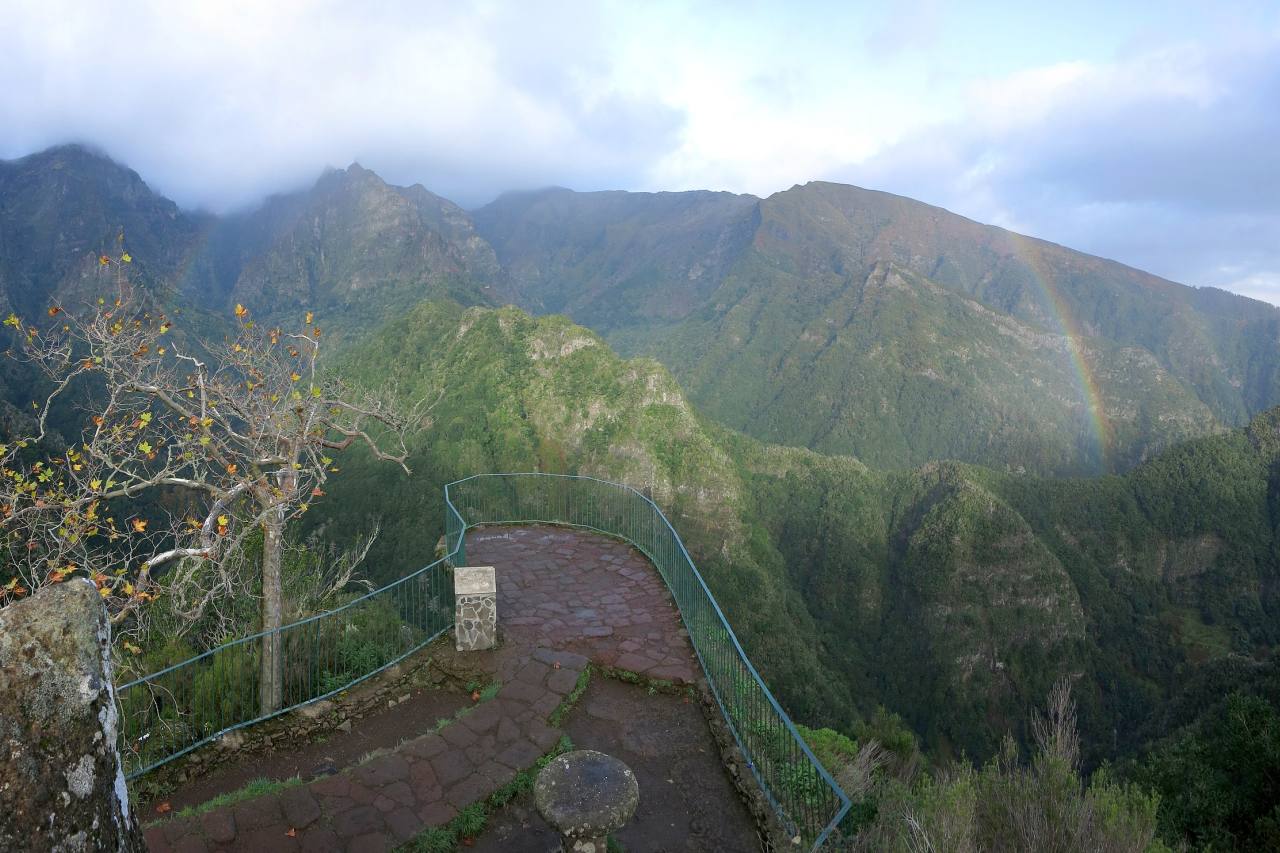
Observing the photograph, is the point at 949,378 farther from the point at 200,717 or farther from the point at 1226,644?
the point at 200,717

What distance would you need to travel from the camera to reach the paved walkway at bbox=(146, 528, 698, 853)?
5.43 metres

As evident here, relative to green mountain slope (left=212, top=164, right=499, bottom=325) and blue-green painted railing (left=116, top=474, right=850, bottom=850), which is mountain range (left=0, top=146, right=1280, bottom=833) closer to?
green mountain slope (left=212, top=164, right=499, bottom=325)

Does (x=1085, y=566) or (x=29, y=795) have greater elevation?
(x=29, y=795)

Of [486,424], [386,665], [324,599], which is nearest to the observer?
[386,665]

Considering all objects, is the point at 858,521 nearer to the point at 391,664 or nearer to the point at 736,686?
the point at 736,686

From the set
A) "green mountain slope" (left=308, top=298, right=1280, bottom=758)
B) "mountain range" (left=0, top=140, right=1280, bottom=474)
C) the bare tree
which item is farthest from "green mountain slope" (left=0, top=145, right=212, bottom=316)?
the bare tree

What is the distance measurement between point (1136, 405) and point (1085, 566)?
8708 centimetres

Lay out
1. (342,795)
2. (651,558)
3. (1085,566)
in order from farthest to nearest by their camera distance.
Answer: (1085,566) → (651,558) → (342,795)

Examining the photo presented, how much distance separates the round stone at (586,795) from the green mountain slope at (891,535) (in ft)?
182

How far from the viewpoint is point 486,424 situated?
7712 cm

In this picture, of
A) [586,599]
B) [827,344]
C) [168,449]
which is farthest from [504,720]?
[827,344]

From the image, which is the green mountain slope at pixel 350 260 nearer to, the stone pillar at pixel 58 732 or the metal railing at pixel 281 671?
the metal railing at pixel 281 671

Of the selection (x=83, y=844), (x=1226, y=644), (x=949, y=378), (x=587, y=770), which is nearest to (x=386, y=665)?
(x=587, y=770)

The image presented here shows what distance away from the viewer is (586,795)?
4.54 m
